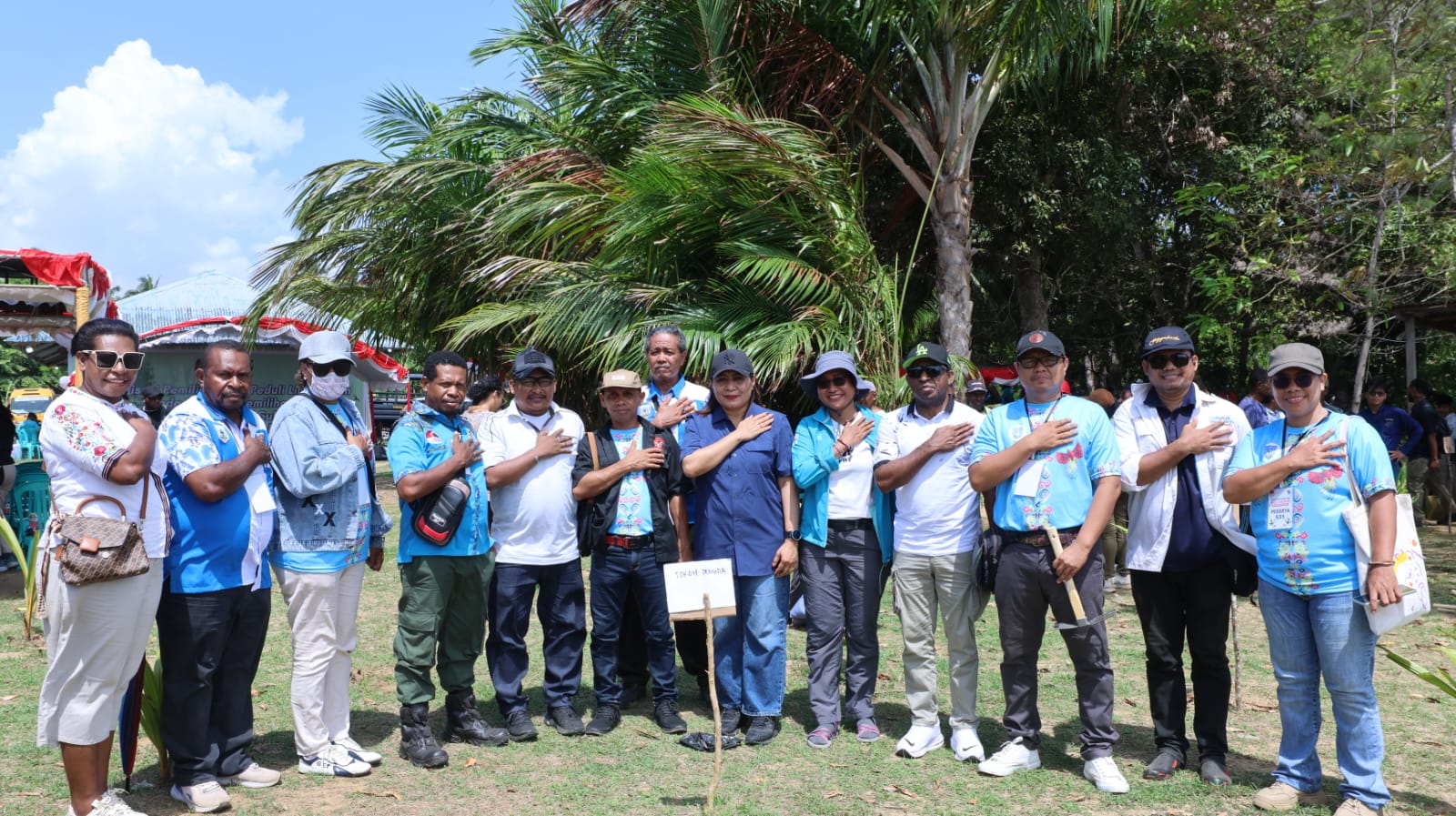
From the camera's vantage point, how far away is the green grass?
14.0ft

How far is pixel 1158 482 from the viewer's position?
4512 millimetres

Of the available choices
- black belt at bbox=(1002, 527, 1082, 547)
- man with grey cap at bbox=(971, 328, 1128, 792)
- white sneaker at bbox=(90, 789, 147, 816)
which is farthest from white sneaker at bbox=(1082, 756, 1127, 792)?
white sneaker at bbox=(90, 789, 147, 816)

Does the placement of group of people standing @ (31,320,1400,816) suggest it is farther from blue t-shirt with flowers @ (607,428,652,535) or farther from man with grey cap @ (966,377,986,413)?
man with grey cap @ (966,377,986,413)

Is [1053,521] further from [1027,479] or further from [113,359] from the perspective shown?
[113,359]

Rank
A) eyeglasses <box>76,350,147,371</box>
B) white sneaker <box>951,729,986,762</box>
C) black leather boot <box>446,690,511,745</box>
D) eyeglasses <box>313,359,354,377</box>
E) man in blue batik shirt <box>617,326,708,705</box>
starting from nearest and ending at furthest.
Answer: eyeglasses <box>76,350,147,371</box>
eyeglasses <box>313,359,354,377</box>
white sneaker <box>951,729,986,762</box>
black leather boot <box>446,690,511,745</box>
man in blue batik shirt <box>617,326,708,705</box>

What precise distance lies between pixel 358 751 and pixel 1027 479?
10.4 feet

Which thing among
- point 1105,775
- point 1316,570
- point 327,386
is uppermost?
point 327,386

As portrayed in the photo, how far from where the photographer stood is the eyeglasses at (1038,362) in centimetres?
452

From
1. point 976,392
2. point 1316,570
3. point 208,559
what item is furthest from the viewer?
point 976,392

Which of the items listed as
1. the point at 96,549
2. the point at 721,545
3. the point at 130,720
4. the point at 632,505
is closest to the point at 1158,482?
the point at 721,545

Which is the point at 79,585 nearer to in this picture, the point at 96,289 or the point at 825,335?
the point at 825,335

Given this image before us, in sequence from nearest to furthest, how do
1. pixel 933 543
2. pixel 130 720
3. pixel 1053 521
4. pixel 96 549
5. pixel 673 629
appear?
pixel 96 549 < pixel 130 720 < pixel 1053 521 < pixel 933 543 < pixel 673 629

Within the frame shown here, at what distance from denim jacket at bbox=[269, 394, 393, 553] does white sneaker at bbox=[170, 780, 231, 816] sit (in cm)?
97

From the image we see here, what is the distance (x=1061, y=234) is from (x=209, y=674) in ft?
45.3
